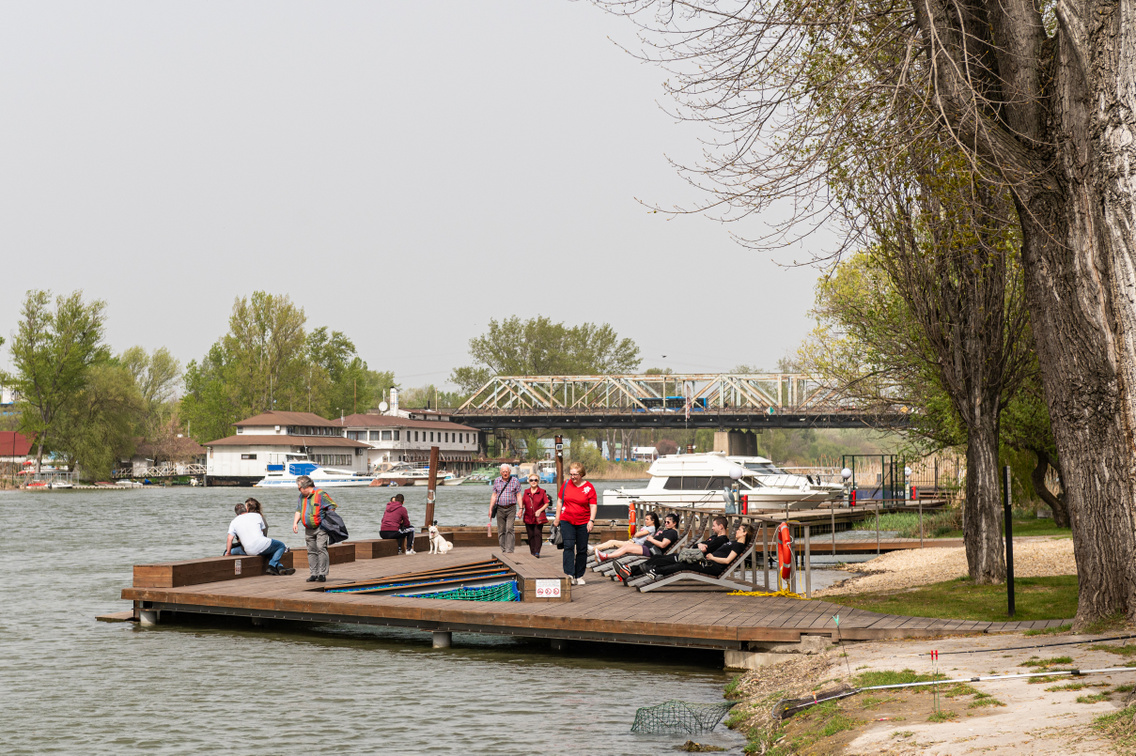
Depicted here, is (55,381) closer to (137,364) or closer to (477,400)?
(137,364)

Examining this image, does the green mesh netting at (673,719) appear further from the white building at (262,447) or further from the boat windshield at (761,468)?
the white building at (262,447)

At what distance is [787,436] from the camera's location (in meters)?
173

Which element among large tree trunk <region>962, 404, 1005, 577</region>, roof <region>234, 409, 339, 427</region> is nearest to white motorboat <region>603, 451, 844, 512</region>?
large tree trunk <region>962, 404, 1005, 577</region>

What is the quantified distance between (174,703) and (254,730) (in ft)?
6.58

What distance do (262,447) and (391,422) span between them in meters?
20.9

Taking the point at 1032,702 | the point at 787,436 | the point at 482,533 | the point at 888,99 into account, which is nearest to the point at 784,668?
the point at 1032,702

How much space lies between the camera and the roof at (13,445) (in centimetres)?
12106

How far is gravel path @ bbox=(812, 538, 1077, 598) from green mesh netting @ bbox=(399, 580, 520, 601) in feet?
17.4

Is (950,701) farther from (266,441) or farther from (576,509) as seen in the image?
(266,441)

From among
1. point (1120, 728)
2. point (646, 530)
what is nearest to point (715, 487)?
point (646, 530)

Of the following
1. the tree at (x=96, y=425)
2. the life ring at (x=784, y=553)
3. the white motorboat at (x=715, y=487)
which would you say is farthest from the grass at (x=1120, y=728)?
the tree at (x=96, y=425)

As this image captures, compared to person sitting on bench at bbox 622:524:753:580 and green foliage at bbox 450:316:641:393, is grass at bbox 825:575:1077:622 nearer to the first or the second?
person sitting on bench at bbox 622:524:753:580

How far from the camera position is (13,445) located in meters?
121

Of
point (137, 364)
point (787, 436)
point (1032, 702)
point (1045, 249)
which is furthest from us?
point (787, 436)
